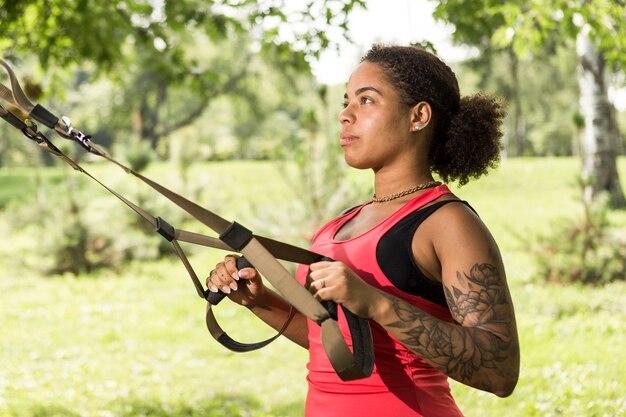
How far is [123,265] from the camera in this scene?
13.4m

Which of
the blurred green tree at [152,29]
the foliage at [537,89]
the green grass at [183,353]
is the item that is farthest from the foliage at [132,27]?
the foliage at [537,89]

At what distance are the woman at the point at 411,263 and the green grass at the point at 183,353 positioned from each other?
3821 mm

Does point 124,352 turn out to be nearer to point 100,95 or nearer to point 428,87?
point 428,87

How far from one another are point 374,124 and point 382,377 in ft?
2.24

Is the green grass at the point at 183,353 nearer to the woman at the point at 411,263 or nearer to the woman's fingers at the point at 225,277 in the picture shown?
the woman at the point at 411,263

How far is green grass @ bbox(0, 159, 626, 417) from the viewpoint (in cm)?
614

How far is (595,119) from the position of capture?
13.2m

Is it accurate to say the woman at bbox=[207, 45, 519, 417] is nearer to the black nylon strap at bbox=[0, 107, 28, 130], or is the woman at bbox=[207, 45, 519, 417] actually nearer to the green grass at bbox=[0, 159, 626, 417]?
the black nylon strap at bbox=[0, 107, 28, 130]

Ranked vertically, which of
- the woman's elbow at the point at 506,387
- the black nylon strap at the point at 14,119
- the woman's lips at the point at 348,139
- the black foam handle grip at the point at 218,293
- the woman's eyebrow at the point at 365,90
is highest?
the black nylon strap at the point at 14,119

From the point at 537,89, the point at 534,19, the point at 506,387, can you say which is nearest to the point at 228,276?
the point at 506,387

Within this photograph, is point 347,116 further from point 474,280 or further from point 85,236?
point 85,236

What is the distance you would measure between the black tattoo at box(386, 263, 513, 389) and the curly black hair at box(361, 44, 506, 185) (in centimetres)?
55

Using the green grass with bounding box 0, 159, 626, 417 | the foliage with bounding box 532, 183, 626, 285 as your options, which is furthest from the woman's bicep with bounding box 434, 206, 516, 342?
the foliage with bounding box 532, 183, 626, 285

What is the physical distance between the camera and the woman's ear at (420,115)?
214cm
